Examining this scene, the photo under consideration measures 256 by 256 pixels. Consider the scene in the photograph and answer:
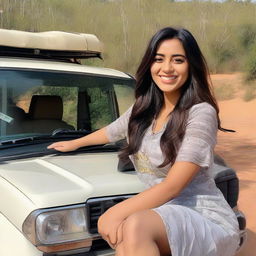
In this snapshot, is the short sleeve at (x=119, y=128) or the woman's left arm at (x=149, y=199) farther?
the short sleeve at (x=119, y=128)

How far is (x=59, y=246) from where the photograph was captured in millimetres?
2422

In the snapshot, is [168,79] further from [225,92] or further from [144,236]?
[225,92]

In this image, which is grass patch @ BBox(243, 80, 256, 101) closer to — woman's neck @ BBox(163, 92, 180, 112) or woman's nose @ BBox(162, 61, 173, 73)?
woman's neck @ BBox(163, 92, 180, 112)

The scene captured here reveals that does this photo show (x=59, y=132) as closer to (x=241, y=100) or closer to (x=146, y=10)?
(x=241, y=100)

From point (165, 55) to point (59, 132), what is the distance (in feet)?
3.74

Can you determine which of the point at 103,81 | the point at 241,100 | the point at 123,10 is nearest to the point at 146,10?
the point at 123,10

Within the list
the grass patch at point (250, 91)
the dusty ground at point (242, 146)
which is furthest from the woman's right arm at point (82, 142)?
the grass patch at point (250, 91)

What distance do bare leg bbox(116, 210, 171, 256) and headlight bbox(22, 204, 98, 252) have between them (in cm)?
33

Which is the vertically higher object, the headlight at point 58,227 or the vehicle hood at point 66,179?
the vehicle hood at point 66,179

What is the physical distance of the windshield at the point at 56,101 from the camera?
136 inches

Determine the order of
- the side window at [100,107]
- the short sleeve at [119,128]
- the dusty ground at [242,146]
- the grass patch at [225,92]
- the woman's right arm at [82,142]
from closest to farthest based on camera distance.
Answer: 1. the short sleeve at [119,128]
2. the woman's right arm at [82,142]
3. the side window at [100,107]
4. the dusty ground at [242,146]
5. the grass patch at [225,92]

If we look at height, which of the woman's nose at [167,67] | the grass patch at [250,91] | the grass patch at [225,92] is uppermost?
the woman's nose at [167,67]

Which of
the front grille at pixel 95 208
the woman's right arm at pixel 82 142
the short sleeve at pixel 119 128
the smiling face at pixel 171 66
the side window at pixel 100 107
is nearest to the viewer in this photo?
the front grille at pixel 95 208

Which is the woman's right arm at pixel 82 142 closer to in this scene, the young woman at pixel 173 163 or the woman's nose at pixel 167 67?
the young woman at pixel 173 163
